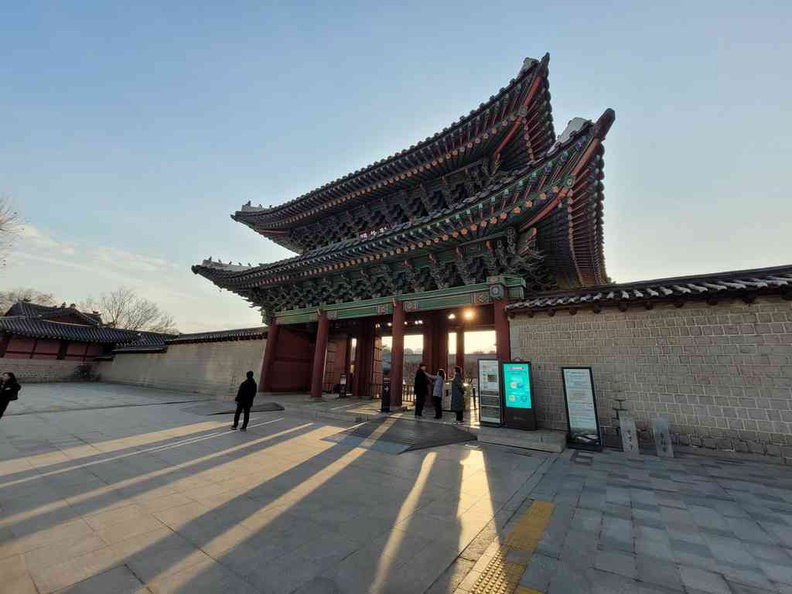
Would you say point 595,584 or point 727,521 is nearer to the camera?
point 595,584

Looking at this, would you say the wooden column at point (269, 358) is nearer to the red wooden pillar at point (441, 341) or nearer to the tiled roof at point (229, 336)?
the tiled roof at point (229, 336)

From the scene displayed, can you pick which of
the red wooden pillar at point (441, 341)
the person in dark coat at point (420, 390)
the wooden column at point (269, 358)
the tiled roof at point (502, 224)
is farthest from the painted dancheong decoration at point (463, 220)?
the red wooden pillar at point (441, 341)

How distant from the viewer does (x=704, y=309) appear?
6609 mm

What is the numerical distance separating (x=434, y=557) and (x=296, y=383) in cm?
1468

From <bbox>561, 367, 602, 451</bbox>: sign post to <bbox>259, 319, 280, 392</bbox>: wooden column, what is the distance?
12.5 meters

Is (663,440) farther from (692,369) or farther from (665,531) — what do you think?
(665,531)

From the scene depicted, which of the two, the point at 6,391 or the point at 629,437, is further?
the point at 629,437

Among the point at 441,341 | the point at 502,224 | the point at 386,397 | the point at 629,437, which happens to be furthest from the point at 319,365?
the point at 629,437

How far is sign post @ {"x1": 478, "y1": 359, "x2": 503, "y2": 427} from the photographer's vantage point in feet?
25.2

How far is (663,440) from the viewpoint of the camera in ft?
19.9

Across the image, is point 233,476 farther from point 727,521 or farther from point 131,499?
point 727,521

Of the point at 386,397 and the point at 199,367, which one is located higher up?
the point at 199,367

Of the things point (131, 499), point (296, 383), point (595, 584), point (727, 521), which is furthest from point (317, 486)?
point (296, 383)

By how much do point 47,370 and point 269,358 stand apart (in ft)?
77.2
